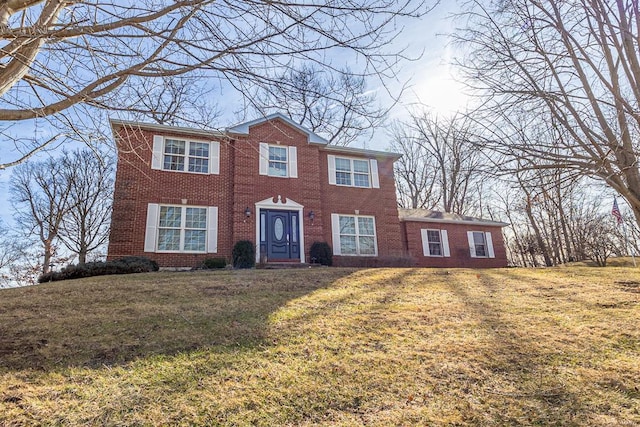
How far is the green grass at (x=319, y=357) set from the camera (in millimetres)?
3193

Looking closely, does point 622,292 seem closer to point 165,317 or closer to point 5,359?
point 165,317

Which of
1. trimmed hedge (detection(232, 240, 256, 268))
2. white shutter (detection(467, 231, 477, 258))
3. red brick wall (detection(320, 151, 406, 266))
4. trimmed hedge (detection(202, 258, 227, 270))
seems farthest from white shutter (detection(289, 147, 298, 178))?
white shutter (detection(467, 231, 477, 258))

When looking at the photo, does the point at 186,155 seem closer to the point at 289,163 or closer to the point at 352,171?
the point at 289,163

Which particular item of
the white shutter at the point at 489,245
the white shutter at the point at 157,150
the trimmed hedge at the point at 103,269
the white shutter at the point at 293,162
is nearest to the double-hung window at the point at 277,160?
the white shutter at the point at 293,162

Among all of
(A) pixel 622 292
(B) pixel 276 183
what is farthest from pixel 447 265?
(A) pixel 622 292

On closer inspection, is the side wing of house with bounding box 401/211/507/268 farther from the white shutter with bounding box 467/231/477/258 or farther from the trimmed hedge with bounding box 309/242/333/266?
the trimmed hedge with bounding box 309/242/333/266

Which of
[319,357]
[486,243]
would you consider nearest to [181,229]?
[319,357]

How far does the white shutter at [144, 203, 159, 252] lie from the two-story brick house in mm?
30

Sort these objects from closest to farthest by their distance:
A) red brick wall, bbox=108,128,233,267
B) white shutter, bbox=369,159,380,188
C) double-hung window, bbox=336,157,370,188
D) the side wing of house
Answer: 1. red brick wall, bbox=108,128,233,267
2. double-hung window, bbox=336,157,370,188
3. white shutter, bbox=369,159,380,188
4. the side wing of house

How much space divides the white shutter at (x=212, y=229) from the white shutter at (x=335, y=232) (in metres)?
4.41

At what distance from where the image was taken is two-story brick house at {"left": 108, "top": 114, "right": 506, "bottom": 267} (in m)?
12.3

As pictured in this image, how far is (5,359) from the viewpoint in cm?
417

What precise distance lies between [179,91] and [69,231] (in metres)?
21.0

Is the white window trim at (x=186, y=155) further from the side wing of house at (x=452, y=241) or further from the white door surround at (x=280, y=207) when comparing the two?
the side wing of house at (x=452, y=241)
